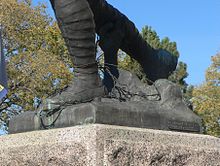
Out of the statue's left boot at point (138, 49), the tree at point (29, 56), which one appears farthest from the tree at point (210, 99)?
the statue's left boot at point (138, 49)

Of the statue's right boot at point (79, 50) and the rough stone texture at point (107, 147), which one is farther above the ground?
the statue's right boot at point (79, 50)

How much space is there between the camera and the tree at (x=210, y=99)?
27469mm

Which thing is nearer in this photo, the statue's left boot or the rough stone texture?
the rough stone texture

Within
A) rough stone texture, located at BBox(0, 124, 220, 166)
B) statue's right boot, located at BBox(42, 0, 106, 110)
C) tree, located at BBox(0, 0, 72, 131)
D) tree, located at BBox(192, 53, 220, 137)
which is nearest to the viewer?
rough stone texture, located at BBox(0, 124, 220, 166)

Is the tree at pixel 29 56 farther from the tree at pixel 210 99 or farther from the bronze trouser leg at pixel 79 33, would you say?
the bronze trouser leg at pixel 79 33

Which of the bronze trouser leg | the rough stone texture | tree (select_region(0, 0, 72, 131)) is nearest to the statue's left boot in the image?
the bronze trouser leg

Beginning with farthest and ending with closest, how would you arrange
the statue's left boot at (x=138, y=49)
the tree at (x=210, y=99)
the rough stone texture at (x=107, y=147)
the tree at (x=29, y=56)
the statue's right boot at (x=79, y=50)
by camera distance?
the tree at (x=210, y=99) → the tree at (x=29, y=56) → the statue's left boot at (x=138, y=49) → the statue's right boot at (x=79, y=50) → the rough stone texture at (x=107, y=147)

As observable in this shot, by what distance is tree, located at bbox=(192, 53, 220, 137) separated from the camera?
1081 inches

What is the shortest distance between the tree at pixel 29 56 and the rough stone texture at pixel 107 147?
16860mm

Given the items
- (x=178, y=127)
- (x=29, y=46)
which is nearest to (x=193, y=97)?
(x=29, y=46)

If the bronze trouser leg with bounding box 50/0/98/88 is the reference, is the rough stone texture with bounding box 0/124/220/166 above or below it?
below

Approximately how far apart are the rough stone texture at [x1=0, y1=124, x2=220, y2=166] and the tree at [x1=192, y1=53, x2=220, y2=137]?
24379 millimetres

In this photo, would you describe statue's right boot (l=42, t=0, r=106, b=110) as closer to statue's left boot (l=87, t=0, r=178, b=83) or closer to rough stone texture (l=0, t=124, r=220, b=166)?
rough stone texture (l=0, t=124, r=220, b=166)

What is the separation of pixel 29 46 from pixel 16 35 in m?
0.80
